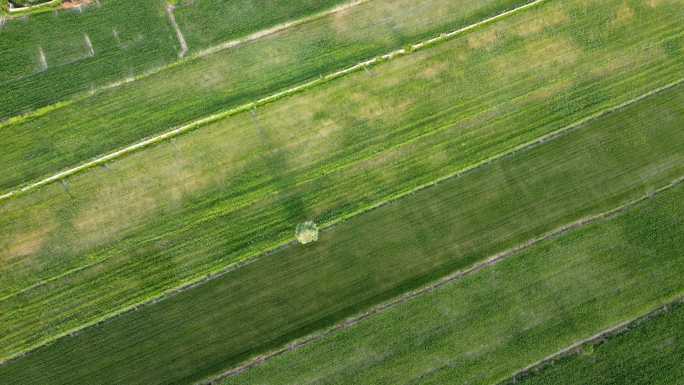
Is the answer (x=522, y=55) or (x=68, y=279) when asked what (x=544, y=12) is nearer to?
(x=522, y=55)

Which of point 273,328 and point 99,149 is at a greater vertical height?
point 99,149

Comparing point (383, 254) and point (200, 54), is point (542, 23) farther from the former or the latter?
point (200, 54)

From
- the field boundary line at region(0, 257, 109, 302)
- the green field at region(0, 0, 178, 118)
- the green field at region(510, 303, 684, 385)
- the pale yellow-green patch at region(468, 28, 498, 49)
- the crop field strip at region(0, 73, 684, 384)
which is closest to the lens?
the field boundary line at region(0, 257, 109, 302)

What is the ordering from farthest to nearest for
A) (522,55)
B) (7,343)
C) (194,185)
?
(522,55)
(194,185)
(7,343)

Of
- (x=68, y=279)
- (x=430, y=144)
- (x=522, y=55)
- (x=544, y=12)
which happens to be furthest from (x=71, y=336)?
(x=544, y=12)

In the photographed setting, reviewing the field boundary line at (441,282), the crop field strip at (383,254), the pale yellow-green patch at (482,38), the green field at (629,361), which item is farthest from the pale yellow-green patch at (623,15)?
the green field at (629,361)

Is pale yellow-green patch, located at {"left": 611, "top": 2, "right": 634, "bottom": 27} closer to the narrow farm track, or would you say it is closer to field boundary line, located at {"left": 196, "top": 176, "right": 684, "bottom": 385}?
the narrow farm track

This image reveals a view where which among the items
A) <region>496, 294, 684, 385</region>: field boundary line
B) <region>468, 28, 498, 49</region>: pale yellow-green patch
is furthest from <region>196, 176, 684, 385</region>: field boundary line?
<region>468, 28, 498, 49</region>: pale yellow-green patch
